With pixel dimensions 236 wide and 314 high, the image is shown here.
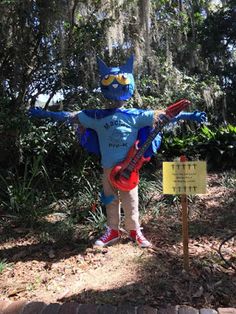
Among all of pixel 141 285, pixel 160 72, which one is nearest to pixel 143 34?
pixel 160 72

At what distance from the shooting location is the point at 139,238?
14.9 feet

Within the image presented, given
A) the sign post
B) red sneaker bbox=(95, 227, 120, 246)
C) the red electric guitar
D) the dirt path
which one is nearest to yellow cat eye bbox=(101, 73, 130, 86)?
the red electric guitar

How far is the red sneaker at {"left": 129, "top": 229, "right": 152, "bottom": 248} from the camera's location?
4.46m

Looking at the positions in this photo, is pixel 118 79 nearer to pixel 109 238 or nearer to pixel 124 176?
pixel 124 176

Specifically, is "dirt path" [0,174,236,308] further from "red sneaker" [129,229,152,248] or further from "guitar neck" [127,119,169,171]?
"guitar neck" [127,119,169,171]

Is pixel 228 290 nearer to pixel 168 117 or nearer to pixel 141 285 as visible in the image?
pixel 141 285

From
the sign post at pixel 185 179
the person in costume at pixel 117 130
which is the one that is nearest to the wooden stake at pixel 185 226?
the sign post at pixel 185 179

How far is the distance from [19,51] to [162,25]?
2705 mm

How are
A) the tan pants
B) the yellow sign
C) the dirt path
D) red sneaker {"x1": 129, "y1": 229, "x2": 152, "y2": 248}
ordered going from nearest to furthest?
the dirt path
the yellow sign
red sneaker {"x1": 129, "y1": 229, "x2": 152, "y2": 248}
the tan pants

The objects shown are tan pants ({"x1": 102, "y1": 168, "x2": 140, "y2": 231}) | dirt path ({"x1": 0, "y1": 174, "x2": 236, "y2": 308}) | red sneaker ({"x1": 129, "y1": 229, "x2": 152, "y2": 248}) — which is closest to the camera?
dirt path ({"x1": 0, "y1": 174, "x2": 236, "y2": 308})

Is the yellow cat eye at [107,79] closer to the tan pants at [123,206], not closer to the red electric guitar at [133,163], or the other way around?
the red electric guitar at [133,163]

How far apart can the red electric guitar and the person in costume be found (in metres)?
0.05

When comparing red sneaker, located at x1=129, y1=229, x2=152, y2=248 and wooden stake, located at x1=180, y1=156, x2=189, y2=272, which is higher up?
wooden stake, located at x1=180, y1=156, x2=189, y2=272

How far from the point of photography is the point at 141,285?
3566 mm
